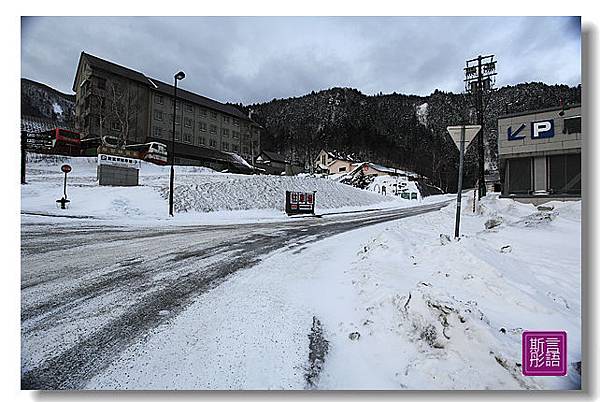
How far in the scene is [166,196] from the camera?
13562 millimetres

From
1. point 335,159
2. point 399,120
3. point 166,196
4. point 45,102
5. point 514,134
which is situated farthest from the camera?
point 166,196

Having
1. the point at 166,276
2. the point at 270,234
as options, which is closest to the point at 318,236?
the point at 270,234

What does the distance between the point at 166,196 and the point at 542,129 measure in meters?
13.0

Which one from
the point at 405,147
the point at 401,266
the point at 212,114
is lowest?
the point at 401,266

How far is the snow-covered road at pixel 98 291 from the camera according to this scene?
250cm

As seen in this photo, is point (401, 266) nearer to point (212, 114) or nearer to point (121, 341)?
point (121, 341)

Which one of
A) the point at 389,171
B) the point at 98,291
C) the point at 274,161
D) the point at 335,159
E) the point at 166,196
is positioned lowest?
the point at 98,291

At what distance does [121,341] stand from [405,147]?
397 cm

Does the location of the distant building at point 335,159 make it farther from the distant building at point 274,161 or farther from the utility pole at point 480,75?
the utility pole at point 480,75

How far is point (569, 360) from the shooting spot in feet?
8.59

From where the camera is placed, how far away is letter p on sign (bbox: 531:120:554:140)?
129 inches

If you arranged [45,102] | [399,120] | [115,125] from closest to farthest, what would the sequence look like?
[45,102] < [399,120] < [115,125]

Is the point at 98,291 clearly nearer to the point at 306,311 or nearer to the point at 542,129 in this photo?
the point at 306,311

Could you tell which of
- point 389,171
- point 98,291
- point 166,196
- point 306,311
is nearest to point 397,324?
point 306,311
